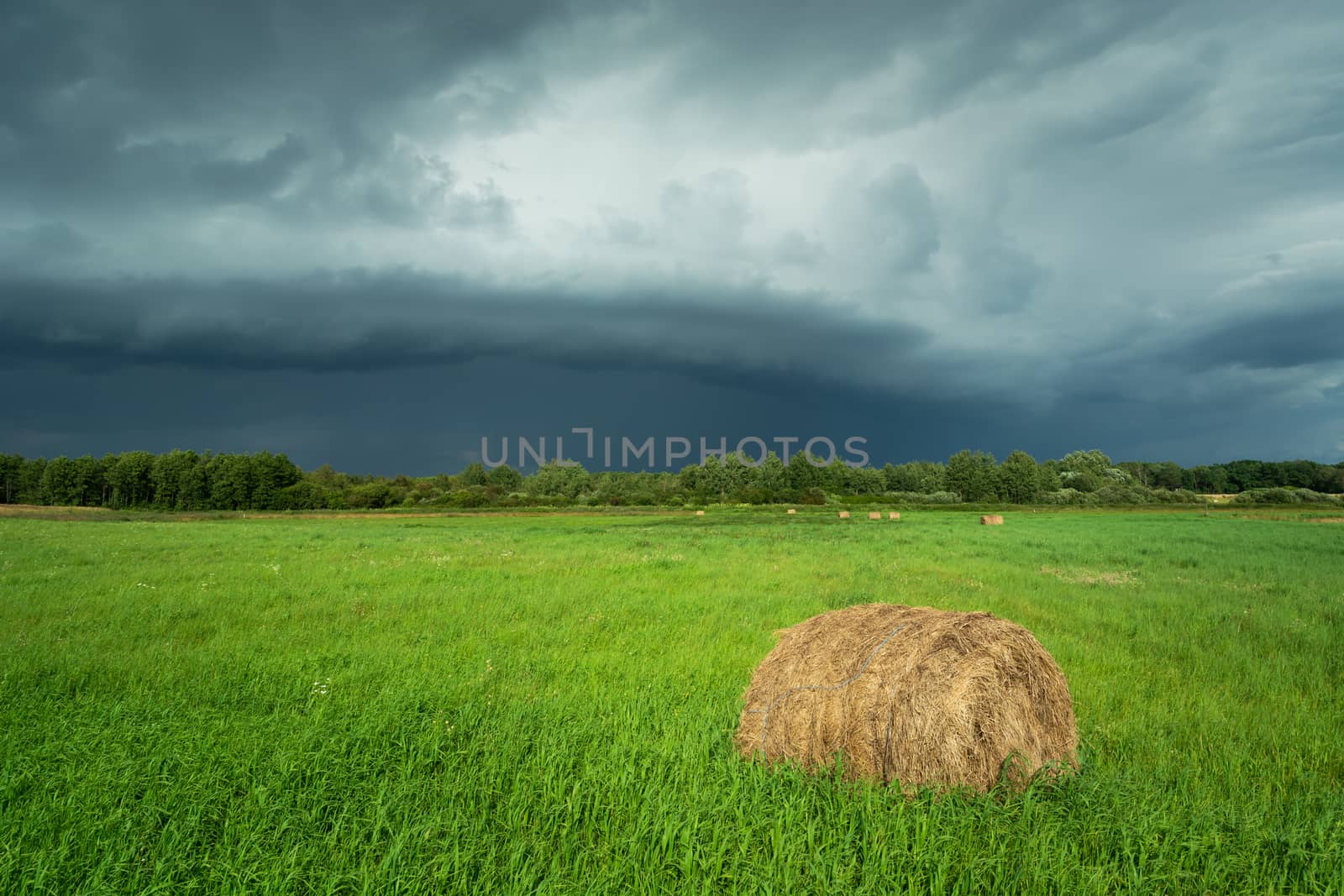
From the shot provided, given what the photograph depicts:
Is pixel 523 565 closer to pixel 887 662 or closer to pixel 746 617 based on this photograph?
pixel 746 617

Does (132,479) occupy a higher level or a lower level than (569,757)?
higher

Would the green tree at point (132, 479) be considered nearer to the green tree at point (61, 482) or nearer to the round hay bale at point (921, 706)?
the green tree at point (61, 482)

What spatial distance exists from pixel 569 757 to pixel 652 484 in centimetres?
14209

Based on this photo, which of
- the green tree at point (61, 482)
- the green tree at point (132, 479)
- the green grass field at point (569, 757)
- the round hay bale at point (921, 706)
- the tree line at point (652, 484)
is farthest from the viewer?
the green tree at point (61, 482)

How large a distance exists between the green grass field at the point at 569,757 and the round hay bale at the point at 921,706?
298 millimetres

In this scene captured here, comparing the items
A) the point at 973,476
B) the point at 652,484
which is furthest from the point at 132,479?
the point at 973,476

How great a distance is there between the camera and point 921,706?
18.8 feet

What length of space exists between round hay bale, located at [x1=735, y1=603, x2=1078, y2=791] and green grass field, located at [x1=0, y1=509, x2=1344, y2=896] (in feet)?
0.98

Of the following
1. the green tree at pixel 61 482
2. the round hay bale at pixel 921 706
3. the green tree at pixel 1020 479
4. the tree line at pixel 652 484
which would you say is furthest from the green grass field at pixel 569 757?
the green tree at pixel 61 482

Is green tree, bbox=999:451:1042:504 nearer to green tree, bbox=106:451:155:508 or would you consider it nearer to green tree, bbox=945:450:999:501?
green tree, bbox=945:450:999:501

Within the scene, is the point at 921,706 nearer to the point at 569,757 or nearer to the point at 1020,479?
the point at 569,757

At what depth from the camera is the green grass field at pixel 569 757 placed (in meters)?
4.46

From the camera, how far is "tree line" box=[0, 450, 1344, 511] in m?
101

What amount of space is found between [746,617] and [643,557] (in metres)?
10.4
